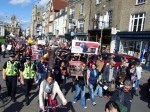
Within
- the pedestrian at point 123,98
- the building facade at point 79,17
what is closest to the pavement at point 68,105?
the pedestrian at point 123,98

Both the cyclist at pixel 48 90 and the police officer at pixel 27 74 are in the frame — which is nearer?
the cyclist at pixel 48 90

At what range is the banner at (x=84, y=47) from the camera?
1711 centimetres

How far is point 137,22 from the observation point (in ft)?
81.8

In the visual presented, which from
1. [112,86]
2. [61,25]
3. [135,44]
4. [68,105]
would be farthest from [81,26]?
[68,105]

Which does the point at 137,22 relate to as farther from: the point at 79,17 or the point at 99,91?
the point at 79,17

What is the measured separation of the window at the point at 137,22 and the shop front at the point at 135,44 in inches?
36.0

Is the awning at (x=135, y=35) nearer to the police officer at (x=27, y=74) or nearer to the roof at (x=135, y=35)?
the roof at (x=135, y=35)

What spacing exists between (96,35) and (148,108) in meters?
24.3

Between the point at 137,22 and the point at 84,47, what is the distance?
10092 mm

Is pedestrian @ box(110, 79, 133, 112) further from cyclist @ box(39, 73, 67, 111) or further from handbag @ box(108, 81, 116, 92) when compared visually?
handbag @ box(108, 81, 116, 92)

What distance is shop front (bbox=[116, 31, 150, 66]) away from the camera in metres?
22.5

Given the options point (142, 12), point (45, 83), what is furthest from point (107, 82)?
point (142, 12)

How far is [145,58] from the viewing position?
74.3 ft

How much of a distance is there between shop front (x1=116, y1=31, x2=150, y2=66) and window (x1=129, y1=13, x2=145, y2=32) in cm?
91
